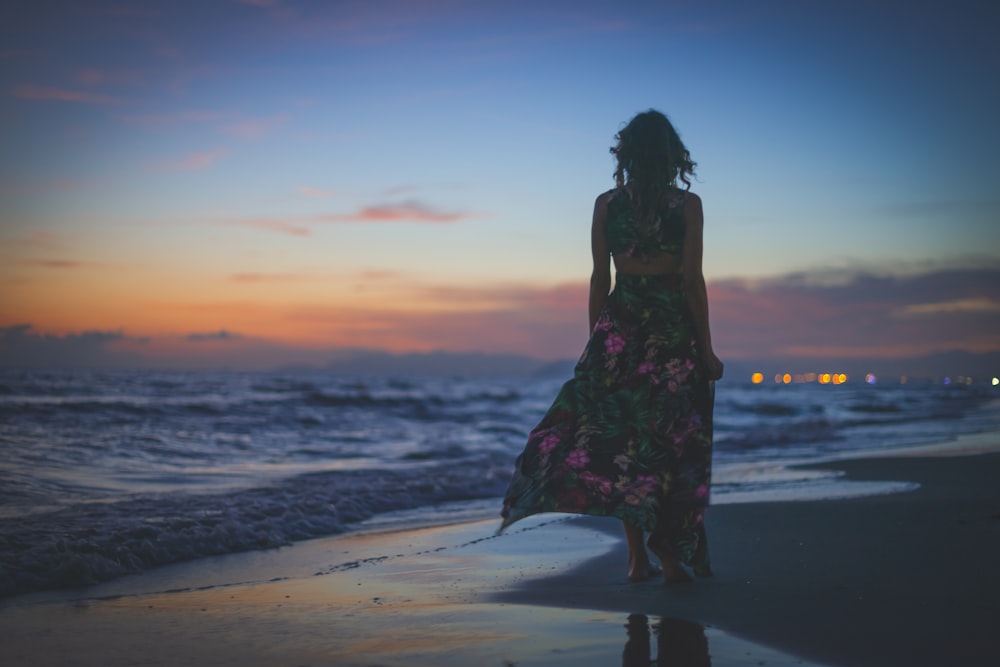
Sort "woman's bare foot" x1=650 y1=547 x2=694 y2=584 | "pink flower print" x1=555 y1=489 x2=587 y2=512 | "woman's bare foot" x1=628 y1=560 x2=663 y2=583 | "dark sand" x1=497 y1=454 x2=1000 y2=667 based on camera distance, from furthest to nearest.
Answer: "woman's bare foot" x1=628 y1=560 x2=663 y2=583, "woman's bare foot" x1=650 y1=547 x2=694 y2=584, "pink flower print" x1=555 y1=489 x2=587 y2=512, "dark sand" x1=497 y1=454 x2=1000 y2=667

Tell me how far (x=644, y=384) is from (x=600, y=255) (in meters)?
0.61

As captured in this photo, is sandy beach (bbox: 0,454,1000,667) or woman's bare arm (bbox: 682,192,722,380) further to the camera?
woman's bare arm (bbox: 682,192,722,380)

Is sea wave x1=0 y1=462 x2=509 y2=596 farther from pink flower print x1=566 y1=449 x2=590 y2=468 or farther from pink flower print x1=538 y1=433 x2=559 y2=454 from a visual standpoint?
pink flower print x1=566 y1=449 x2=590 y2=468

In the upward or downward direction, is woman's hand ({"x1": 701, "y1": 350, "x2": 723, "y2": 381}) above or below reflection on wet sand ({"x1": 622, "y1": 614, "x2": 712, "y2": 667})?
above

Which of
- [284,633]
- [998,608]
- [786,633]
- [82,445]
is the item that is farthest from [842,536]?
[82,445]

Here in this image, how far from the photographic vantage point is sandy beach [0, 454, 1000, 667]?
283cm

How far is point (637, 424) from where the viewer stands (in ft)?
12.1

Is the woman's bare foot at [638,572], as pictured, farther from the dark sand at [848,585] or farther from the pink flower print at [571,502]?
the pink flower print at [571,502]

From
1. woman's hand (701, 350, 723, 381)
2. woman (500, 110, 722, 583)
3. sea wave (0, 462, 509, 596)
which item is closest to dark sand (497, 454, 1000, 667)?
woman (500, 110, 722, 583)

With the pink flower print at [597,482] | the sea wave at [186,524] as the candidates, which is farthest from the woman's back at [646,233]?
the sea wave at [186,524]

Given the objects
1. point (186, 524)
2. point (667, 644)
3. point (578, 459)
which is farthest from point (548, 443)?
point (186, 524)

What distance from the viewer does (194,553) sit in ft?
17.5

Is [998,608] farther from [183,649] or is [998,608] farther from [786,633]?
[183,649]

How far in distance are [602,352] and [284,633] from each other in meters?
1.76
